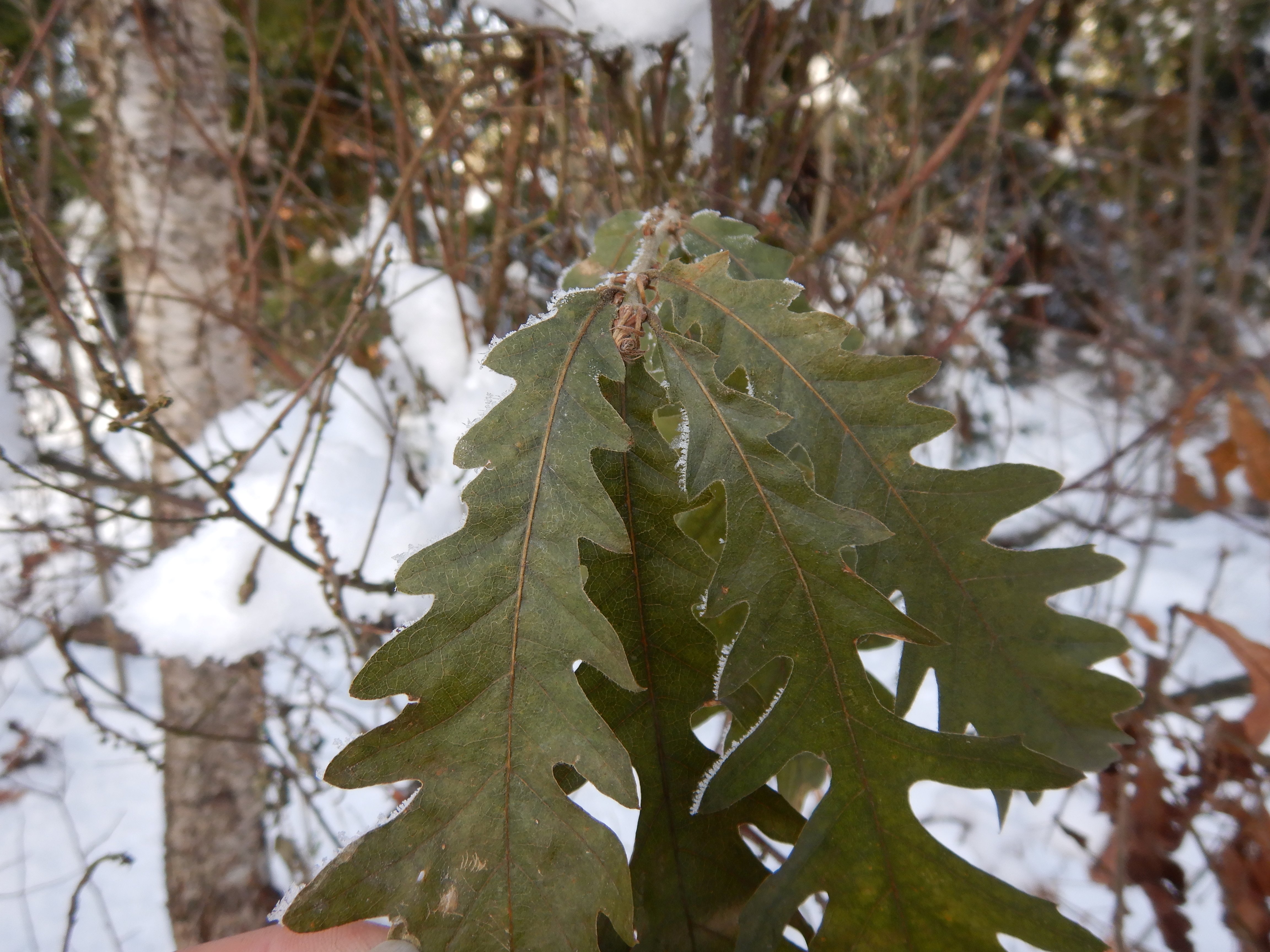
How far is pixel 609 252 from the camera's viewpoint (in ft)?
3.31

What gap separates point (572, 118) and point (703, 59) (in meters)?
0.51

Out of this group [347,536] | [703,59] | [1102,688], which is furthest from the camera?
[347,536]

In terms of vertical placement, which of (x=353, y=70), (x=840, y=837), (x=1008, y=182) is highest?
(x=353, y=70)

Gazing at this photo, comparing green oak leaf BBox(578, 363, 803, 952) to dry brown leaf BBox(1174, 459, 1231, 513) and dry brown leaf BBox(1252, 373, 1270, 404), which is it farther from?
dry brown leaf BBox(1174, 459, 1231, 513)

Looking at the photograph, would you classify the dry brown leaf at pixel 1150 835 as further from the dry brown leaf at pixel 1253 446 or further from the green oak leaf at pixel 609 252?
the green oak leaf at pixel 609 252

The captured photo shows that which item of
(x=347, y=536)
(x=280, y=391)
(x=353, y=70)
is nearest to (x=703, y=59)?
(x=347, y=536)

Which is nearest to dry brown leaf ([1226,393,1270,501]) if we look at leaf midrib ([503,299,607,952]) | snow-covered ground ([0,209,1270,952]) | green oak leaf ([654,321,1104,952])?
snow-covered ground ([0,209,1270,952])

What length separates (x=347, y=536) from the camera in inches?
65.7

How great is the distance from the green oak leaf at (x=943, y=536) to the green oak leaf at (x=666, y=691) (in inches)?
6.2

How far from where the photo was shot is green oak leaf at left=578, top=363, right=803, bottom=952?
2.37 feet

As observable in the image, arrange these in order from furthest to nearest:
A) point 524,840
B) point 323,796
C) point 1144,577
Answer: point 1144,577 < point 323,796 < point 524,840

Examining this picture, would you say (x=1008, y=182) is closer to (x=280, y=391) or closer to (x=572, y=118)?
(x=572, y=118)

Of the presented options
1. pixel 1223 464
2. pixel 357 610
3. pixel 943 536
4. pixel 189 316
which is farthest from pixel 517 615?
pixel 189 316

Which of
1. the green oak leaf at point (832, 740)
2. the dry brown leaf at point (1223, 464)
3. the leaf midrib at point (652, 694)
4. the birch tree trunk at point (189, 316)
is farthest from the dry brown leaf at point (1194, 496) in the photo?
the birch tree trunk at point (189, 316)
